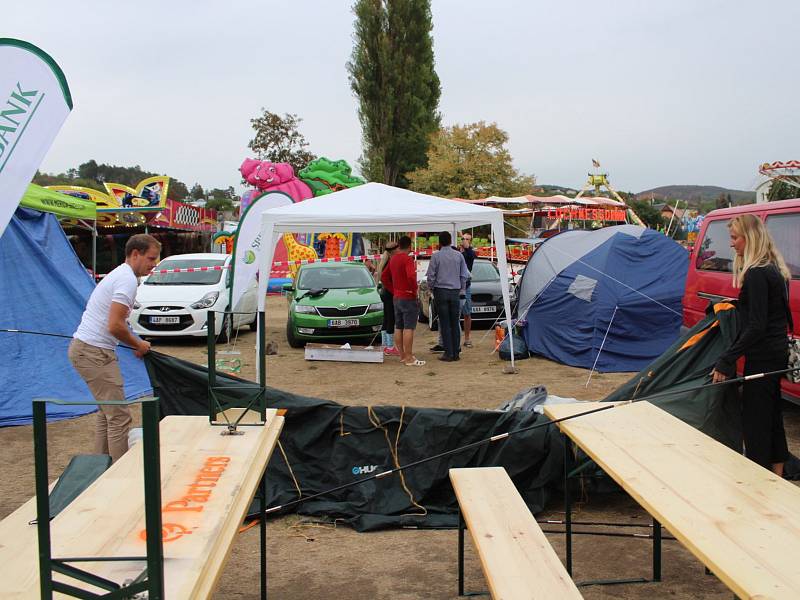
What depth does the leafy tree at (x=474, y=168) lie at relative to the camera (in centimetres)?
3591

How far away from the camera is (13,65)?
15.0 ft

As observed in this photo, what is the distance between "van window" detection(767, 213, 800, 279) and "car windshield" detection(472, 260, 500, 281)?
314 inches

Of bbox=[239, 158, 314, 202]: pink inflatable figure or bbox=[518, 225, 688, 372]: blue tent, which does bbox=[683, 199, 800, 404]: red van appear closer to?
bbox=[518, 225, 688, 372]: blue tent

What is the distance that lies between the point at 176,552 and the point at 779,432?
371cm

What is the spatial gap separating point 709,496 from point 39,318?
7.25 m

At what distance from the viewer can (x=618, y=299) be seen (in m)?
10.0

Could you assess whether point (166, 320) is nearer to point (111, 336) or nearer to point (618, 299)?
point (618, 299)

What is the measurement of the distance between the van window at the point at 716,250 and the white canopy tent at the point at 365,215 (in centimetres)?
297

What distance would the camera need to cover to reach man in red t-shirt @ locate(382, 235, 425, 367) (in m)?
10.5

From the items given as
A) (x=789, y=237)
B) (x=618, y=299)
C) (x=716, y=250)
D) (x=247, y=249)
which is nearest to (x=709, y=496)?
(x=789, y=237)

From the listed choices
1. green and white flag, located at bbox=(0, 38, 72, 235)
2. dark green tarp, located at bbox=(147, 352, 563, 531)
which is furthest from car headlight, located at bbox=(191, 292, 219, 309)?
green and white flag, located at bbox=(0, 38, 72, 235)

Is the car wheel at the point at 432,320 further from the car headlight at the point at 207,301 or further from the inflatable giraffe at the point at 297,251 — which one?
the inflatable giraffe at the point at 297,251

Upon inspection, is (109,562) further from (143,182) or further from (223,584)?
(143,182)

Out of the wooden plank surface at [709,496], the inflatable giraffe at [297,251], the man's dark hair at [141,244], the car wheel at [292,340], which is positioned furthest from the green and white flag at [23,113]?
the inflatable giraffe at [297,251]
